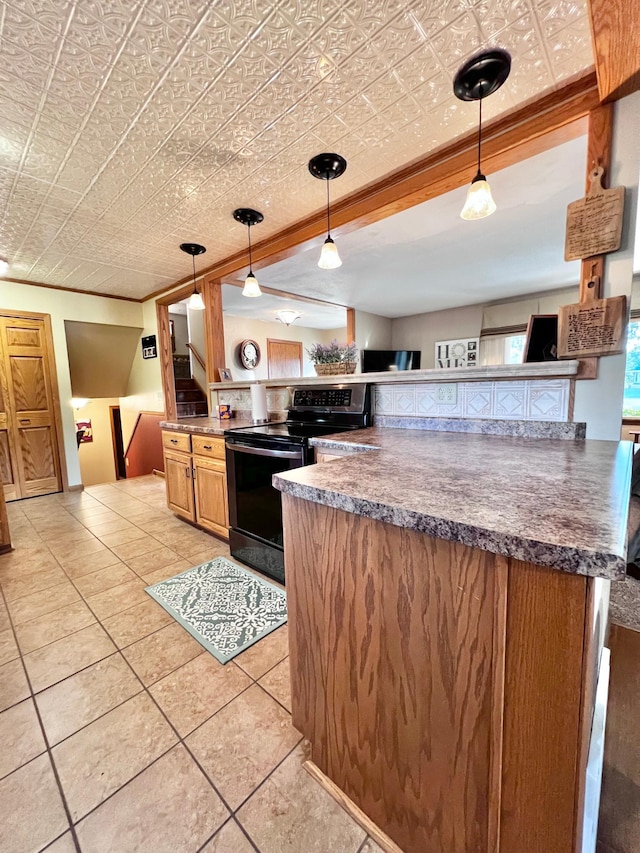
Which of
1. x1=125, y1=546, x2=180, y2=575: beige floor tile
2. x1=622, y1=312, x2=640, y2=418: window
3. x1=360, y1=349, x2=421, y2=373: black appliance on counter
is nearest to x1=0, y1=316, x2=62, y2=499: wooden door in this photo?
x1=125, y1=546, x2=180, y2=575: beige floor tile

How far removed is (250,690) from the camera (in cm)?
138

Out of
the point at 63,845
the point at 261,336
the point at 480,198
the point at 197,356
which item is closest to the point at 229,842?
the point at 63,845

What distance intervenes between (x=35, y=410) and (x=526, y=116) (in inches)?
196

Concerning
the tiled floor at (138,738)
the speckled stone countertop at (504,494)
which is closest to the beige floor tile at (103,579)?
the tiled floor at (138,738)

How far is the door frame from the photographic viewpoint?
3.77 metres

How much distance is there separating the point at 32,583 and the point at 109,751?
5.04ft

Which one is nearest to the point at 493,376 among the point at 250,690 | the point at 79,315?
the point at 250,690

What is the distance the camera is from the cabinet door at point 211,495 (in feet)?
8.04

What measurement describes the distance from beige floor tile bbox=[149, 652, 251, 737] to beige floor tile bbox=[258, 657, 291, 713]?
78 mm

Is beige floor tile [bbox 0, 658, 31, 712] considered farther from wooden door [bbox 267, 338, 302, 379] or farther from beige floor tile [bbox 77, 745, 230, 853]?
wooden door [bbox 267, 338, 302, 379]

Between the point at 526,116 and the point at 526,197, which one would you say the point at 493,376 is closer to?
the point at 526,116

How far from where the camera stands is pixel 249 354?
19.7 ft

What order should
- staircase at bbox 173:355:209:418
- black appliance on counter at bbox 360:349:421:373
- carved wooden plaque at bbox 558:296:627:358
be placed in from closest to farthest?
1. carved wooden plaque at bbox 558:296:627:358
2. staircase at bbox 173:355:209:418
3. black appliance on counter at bbox 360:349:421:373

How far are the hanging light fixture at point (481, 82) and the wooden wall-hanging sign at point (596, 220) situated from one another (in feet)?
1.27
